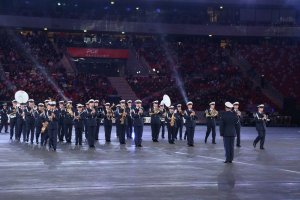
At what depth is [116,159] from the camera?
19.4 m

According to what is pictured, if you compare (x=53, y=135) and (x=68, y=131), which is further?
(x=68, y=131)

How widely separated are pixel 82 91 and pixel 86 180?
35.4m

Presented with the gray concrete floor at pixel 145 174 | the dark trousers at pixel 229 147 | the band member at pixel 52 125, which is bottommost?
the gray concrete floor at pixel 145 174

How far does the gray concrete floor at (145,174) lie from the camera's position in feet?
40.5

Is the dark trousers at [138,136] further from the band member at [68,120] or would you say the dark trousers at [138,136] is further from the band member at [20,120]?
the band member at [20,120]

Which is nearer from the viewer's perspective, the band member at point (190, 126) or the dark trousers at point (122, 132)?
the band member at point (190, 126)

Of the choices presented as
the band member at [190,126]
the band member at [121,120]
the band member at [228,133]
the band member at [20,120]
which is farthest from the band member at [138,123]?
the band member at [228,133]

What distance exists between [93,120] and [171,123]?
4508 mm

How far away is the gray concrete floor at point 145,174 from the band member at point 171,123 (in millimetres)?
3676

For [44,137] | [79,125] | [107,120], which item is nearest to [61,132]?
[107,120]

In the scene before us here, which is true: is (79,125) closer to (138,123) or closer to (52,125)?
(138,123)

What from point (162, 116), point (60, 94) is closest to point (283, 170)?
point (162, 116)

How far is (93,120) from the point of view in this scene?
82.0 feet

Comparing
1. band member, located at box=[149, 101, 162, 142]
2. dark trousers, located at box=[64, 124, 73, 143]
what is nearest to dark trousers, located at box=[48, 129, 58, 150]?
dark trousers, located at box=[64, 124, 73, 143]
